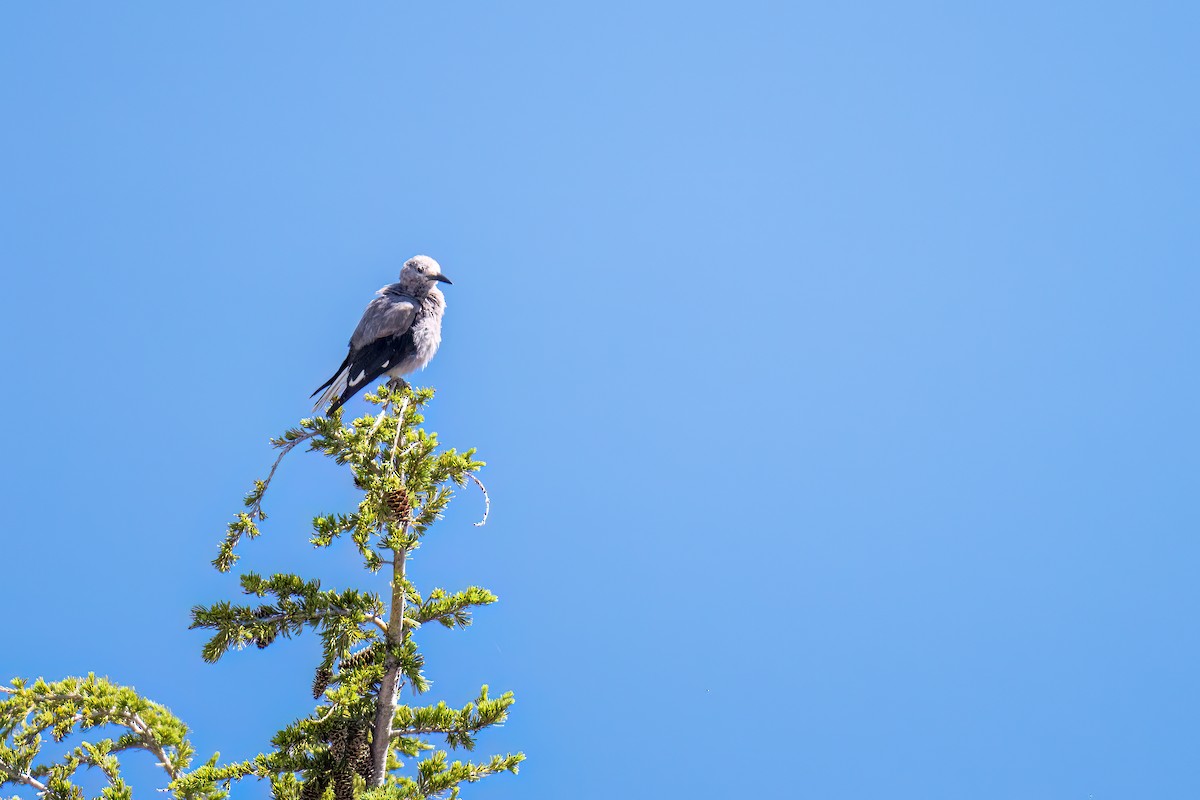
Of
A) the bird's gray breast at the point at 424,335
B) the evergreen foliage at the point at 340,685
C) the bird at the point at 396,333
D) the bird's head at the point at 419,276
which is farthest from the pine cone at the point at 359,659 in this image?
the bird's head at the point at 419,276

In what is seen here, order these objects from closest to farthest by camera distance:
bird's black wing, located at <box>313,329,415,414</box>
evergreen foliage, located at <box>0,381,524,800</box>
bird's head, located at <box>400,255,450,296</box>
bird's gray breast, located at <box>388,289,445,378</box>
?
evergreen foliage, located at <box>0,381,524,800</box>
bird's black wing, located at <box>313,329,415,414</box>
bird's gray breast, located at <box>388,289,445,378</box>
bird's head, located at <box>400,255,450,296</box>

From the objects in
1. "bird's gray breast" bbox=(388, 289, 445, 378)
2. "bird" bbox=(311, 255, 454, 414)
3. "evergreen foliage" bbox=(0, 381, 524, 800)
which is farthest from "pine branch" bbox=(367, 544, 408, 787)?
"bird's gray breast" bbox=(388, 289, 445, 378)

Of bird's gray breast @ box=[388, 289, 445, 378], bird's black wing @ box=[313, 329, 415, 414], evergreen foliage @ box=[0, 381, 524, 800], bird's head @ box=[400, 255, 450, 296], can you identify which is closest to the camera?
evergreen foliage @ box=[0, 381, 524, 800]

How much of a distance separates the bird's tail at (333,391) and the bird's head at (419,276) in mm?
1347

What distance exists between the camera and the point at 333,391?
896 centimetres

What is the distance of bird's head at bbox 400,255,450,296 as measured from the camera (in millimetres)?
9953

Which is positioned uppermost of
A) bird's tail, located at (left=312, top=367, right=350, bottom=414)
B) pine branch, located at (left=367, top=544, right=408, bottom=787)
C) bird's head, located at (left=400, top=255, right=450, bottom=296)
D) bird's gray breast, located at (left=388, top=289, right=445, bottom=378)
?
bird's head, located at (left=400, top=255, right=450, bottom=296)

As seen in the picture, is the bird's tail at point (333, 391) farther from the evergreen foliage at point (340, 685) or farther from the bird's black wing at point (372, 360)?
the evergreen foliage at point (340, 685)

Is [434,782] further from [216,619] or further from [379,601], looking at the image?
[216,619]

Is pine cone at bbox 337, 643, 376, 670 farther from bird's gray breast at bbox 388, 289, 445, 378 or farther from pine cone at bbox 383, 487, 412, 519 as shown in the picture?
bird's gray breast at bbox 388, 289, 445, 378

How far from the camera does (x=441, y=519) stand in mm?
5742

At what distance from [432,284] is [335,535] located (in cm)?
504

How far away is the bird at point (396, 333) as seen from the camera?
8938mm

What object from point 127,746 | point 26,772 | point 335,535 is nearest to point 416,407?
point 335,535
